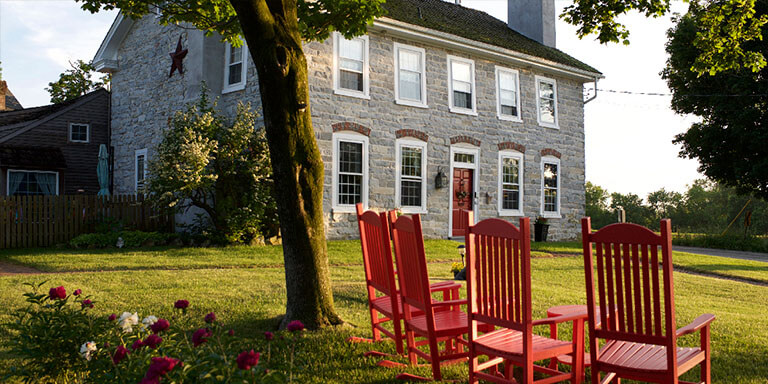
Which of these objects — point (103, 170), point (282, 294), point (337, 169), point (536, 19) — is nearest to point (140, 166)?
point (103, 170)

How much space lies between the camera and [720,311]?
6.95 m

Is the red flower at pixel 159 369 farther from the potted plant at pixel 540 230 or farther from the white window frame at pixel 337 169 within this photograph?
the potted plant at pixel 540 230

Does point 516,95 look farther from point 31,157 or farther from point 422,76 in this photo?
point 31,157

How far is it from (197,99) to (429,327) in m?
13.1

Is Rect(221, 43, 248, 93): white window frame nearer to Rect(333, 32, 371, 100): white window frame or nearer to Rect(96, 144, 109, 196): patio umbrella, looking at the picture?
Rect(333, 32, 371, 100): white window frame

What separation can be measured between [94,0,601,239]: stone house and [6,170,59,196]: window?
2.15 metres

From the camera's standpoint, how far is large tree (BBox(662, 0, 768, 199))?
20.5 meters

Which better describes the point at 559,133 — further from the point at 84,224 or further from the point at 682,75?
the point at 84,224

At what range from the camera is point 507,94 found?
17938 mm

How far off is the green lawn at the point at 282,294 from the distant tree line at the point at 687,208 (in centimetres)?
2130

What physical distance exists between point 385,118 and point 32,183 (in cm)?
1262

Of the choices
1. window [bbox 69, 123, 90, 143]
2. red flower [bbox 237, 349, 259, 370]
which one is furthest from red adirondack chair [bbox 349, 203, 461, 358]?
window [bbox 69, 123, 90, 143]

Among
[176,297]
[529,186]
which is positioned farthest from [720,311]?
[529,186]

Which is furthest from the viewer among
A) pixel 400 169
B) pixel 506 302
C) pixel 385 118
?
pixel 400 169
